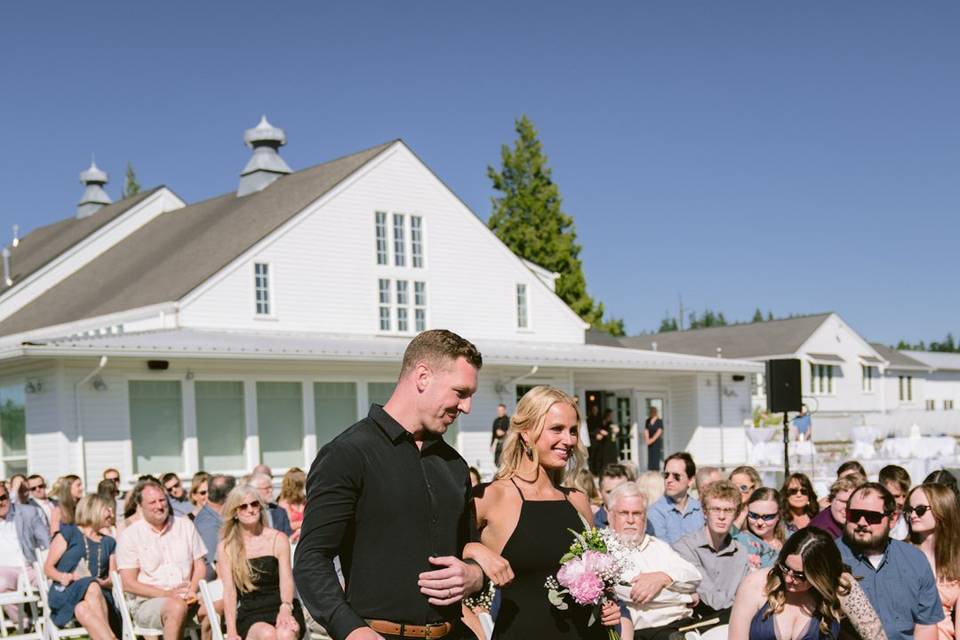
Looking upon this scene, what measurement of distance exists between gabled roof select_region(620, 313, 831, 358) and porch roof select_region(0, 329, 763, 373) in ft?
77.0

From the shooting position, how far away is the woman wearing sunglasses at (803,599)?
462 centimetres

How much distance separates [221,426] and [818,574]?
50.4ft

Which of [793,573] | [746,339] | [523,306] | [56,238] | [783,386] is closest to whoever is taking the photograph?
[793,573]

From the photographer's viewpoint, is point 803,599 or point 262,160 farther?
point 262,160

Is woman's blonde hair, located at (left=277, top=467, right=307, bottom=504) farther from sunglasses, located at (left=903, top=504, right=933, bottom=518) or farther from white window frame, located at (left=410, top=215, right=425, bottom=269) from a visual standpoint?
white window frame, located at (left=410, top=215, right=425, bottom=269)

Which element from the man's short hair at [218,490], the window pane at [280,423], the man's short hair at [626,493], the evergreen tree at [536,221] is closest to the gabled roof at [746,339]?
the evergreen tree at [536,221]

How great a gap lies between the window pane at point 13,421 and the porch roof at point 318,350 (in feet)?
6.11

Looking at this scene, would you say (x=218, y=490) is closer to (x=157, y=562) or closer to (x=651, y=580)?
(x=157, y=562)

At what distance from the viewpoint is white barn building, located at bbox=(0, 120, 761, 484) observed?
56.6 feet

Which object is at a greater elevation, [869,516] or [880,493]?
[880,493]

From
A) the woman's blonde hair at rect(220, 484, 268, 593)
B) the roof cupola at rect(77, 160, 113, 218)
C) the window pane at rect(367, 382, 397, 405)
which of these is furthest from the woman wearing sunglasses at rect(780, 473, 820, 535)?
the roof cupola at rect(77, 160, 113, 218)

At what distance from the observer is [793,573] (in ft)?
15.3

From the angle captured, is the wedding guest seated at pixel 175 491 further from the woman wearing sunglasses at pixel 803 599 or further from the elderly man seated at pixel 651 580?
the woman wearing sunglasses at pixel 803 599

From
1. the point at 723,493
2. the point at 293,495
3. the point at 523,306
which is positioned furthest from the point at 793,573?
the point at 523,306
